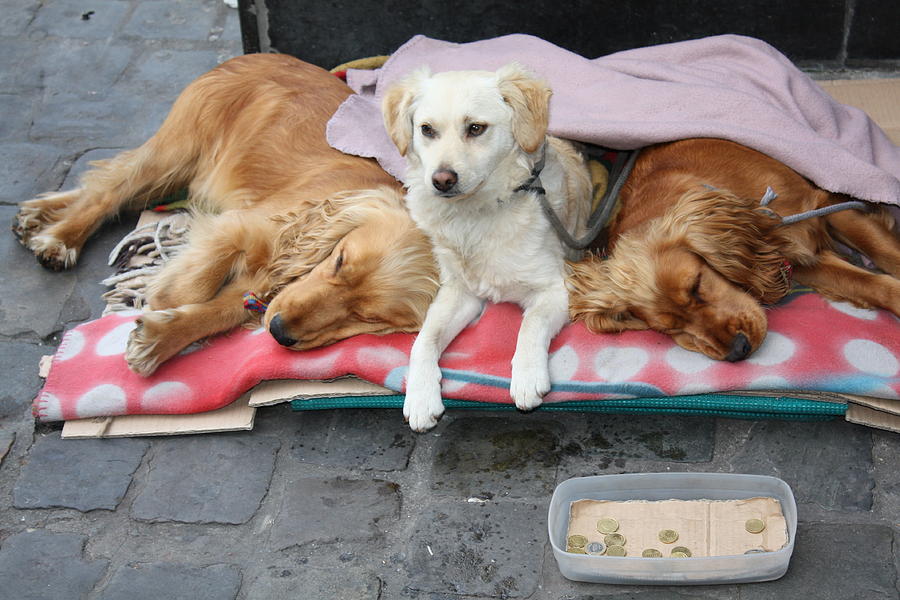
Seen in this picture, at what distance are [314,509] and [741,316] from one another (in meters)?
1.42

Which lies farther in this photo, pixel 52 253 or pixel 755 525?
pixel 52 253

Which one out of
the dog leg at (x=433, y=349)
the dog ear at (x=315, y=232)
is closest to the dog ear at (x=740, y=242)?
the dog leg at (x=433, y=349)

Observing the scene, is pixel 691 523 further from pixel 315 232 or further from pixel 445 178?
pixel 315 232

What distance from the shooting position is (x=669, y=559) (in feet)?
8.41

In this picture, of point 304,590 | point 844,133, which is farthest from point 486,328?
point 844,133

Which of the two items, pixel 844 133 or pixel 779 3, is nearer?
pixel 844 133

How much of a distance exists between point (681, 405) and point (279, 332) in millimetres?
1292

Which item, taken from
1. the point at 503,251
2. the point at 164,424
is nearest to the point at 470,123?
the point at 503,251

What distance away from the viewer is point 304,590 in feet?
8.85

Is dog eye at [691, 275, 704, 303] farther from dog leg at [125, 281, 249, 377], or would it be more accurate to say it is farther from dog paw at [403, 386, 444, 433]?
dog leg at [125, 281, 249, 377]

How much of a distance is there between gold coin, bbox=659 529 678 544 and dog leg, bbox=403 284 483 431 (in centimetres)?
73

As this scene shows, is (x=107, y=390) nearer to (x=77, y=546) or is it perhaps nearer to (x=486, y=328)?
(x=77, y=546)

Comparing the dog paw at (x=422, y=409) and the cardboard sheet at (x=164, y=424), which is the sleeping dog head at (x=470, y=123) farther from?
the cardboard sheet at (x=164, y=424)

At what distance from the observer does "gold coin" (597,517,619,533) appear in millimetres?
2760
